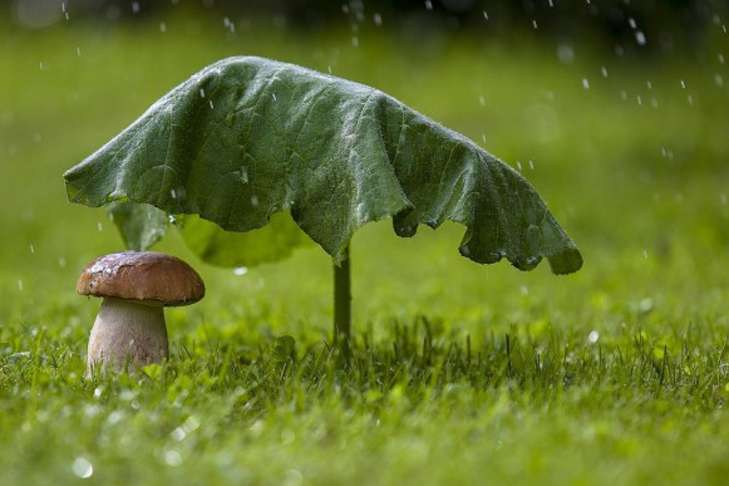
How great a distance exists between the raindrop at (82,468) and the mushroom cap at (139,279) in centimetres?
97

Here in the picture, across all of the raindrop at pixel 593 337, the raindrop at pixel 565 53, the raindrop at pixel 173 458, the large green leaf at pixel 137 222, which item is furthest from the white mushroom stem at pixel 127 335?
the raindrop at pixel 565 53

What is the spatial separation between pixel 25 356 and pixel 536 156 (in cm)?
760

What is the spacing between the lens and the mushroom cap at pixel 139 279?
3596 millimetres

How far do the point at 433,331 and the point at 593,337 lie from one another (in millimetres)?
781

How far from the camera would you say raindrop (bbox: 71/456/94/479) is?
2.62 m

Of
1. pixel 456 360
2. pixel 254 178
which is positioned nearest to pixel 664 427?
pixel 456 360

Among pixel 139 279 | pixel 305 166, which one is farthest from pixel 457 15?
pixel 139 279

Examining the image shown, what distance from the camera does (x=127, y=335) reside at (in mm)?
3758

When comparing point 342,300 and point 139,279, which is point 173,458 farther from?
point 342,300

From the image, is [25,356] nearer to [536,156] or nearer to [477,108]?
[536,156]

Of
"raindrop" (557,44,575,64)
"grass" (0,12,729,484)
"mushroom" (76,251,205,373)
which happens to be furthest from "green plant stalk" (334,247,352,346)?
"raindrop" (557,44,575,64)

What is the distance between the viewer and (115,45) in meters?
16.1

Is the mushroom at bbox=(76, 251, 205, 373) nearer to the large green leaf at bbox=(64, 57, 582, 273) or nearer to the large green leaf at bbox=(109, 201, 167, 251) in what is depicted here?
the large green leaf at bbox=(64, 57, 582, 273)

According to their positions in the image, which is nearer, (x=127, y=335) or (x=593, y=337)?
(x=127, y=335)
